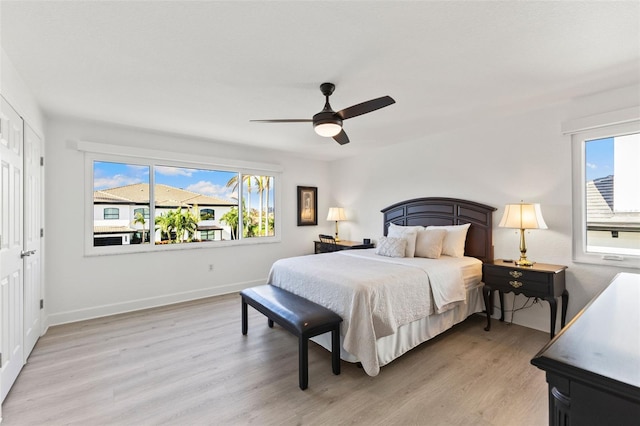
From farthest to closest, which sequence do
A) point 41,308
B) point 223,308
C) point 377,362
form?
1. point 223,308
2. point 41,308
3. point 377,362

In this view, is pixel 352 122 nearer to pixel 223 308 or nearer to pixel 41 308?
pixel 223 308

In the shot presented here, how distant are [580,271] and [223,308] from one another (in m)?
4.22

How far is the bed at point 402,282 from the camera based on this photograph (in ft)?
7.77

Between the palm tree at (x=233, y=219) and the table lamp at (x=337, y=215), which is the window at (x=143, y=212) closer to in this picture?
the palm tree at (x=233, y=219)

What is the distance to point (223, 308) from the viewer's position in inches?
159

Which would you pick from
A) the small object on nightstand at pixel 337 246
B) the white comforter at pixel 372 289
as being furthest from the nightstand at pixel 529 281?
the small object on nightstand at pixel 337 246

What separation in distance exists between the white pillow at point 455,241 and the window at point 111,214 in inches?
172

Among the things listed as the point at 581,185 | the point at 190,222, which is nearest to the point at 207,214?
the point at 190,222

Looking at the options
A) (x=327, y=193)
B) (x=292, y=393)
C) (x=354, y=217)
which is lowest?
(x=292, y=393)

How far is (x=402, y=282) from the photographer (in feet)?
8.64

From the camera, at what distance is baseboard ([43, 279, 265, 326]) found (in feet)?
11.5

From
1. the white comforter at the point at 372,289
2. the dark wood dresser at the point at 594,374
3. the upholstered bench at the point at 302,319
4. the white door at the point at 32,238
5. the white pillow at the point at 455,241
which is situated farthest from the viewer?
the white pillow at the point at 455,241

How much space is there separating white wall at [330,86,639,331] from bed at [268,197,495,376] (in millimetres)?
255

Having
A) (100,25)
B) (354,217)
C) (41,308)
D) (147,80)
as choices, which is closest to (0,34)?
(100,25)
